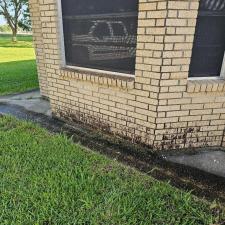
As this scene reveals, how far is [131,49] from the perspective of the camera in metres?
3.39

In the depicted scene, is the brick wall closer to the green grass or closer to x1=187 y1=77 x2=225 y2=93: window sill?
x1=187 y1=77 x2=225 y2=93: window sill

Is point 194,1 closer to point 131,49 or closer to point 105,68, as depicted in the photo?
point 131,49

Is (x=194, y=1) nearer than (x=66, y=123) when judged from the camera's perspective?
Yes

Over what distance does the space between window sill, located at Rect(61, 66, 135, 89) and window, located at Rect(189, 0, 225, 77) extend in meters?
0.81

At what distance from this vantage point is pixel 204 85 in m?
3.22

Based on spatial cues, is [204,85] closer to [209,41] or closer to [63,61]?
[209,41]

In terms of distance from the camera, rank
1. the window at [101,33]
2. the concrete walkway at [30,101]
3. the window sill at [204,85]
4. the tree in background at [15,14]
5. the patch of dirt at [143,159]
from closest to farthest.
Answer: the patch of dirt at [143,159] → the window sill at [204,85] → the window at [101,33] → the concrete walkway at [30,101] → the tree in background at [15,14]

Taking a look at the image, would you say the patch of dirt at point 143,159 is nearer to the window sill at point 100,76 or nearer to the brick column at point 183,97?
the brick column at point 183,97

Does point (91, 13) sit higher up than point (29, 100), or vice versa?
point (91, 13)

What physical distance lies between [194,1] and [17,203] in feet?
9.06

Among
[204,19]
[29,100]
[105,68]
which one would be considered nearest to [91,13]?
[105,68]

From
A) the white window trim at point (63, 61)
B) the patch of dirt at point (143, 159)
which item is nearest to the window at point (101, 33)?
the white window trim at point (63, 61)

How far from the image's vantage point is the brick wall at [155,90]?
9.62ft

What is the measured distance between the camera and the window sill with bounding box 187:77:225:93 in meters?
3.22
